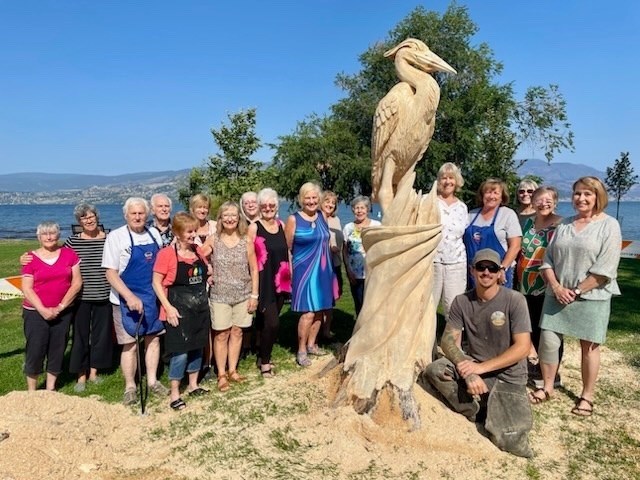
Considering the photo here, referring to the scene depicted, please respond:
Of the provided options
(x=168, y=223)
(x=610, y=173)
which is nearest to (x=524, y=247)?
(x=168, y=223)

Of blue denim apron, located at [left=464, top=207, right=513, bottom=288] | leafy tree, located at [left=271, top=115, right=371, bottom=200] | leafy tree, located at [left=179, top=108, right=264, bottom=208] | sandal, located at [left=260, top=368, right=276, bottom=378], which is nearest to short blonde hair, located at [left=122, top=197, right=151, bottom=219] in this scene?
sandal, located at [left=260, top=368, right=276, bottom=378]

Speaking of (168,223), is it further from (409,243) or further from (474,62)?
(474,62)

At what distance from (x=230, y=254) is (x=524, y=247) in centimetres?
291

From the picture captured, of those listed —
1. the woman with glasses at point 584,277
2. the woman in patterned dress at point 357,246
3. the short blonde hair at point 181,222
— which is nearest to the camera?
the woman with glasses at point 584,277

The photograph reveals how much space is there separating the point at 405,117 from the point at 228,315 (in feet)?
7.92

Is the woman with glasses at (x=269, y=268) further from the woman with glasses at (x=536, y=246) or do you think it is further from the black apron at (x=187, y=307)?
the woman with glasses at (x=536, y=246)

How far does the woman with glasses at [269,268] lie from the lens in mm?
4625

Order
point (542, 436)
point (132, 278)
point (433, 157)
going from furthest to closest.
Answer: point (433, 157) < point (132, 278) < point (542, 436)

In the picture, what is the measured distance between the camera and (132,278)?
417 centimetres

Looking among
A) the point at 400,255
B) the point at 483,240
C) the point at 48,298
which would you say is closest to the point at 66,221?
the point at 48,298

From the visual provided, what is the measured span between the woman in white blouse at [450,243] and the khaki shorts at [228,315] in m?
1.83

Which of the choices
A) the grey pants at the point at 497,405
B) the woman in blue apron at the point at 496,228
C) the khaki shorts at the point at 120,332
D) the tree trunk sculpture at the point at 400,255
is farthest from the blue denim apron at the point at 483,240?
the khaki shorts at the point at 120,332

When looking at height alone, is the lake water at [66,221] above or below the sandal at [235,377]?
below

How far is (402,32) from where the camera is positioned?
23.3m
